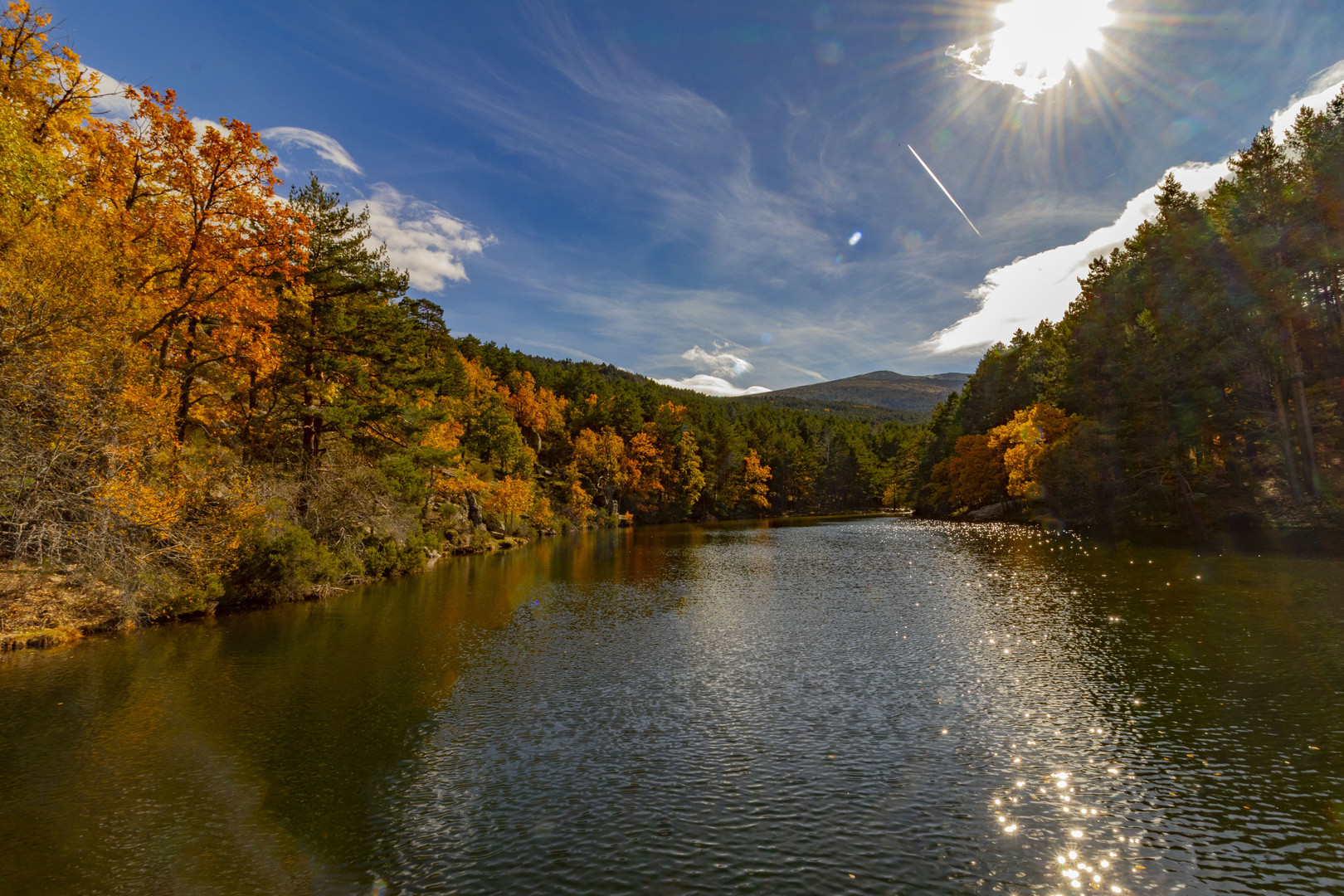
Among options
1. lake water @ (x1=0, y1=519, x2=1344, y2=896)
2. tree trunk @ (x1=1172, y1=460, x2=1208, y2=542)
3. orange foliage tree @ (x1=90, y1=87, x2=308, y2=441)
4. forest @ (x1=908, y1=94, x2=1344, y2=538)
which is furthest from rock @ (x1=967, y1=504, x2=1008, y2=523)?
orange foliage tree @ (x1=90, y1=87, x2=308, y2=441)

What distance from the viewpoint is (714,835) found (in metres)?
9.05

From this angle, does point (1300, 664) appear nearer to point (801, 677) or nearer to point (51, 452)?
point (801, 677)

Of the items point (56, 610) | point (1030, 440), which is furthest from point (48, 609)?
point (1030, 440)

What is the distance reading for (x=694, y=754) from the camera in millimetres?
11805

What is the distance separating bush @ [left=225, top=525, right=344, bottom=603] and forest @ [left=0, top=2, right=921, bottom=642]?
0.28 feet

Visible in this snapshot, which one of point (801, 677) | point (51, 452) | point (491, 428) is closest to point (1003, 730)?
point (801, 677)

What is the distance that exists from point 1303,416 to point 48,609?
63.1 meters

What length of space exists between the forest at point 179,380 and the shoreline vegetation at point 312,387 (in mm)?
98

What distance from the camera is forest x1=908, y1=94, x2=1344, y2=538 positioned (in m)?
38.4

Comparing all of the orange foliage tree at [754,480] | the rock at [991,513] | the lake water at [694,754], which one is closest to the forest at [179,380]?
the lake water at [694,754]

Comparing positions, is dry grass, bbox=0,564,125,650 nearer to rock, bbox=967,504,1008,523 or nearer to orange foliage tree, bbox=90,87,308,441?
orange foliage tree, bbox=90,87,308,441

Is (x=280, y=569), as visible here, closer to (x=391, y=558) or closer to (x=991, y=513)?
(x=391, y=558)

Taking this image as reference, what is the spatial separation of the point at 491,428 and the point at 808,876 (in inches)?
2269

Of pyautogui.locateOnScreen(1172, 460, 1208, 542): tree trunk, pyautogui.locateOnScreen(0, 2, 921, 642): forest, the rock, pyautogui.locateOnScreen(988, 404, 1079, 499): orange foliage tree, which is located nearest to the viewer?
pyautogui.locateOnScreen(0, 2, 921, 642): forest
